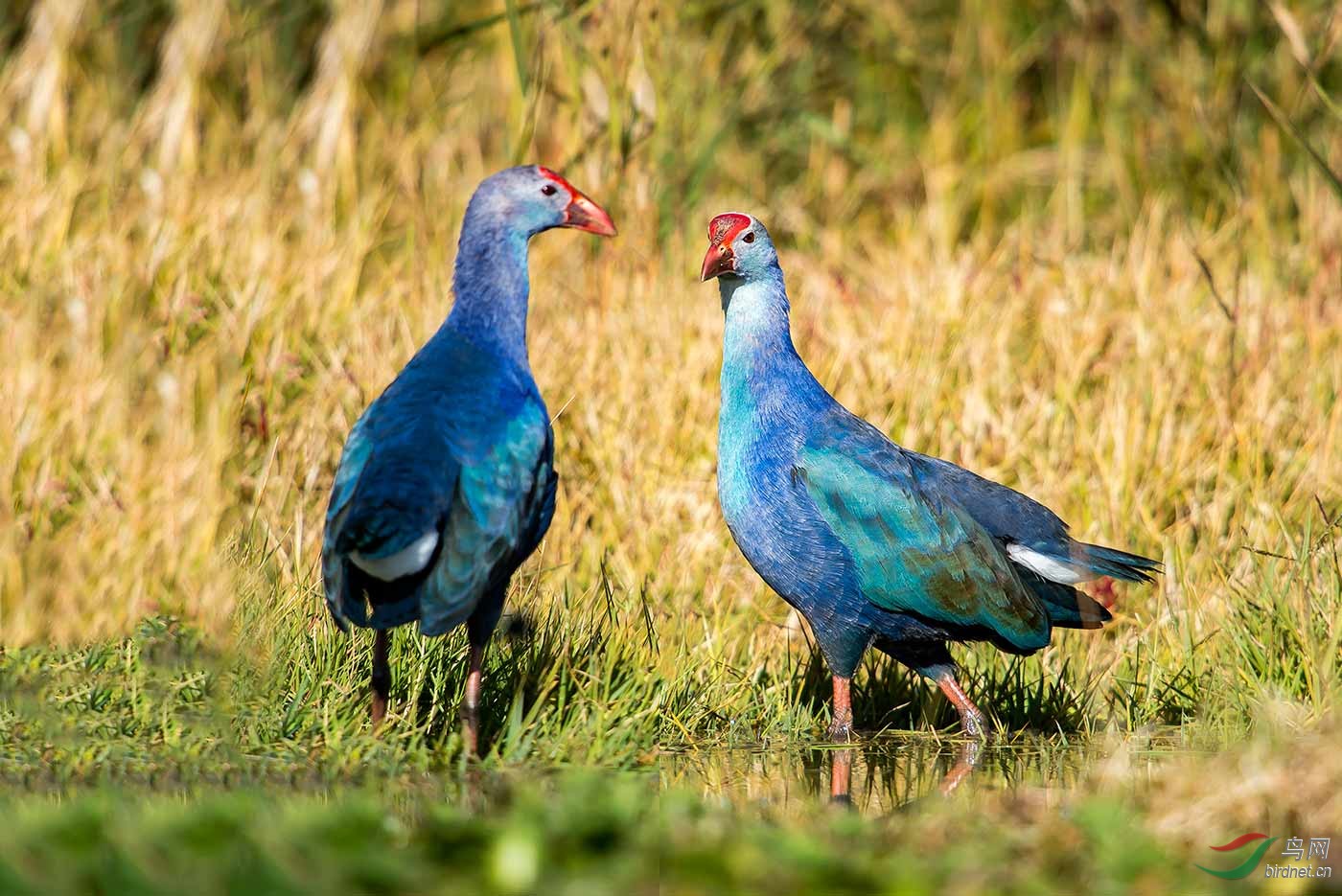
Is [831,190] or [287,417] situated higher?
[831,190]

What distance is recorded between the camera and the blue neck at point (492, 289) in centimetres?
398

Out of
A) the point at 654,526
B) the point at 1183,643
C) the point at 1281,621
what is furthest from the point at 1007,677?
the point at 654,526

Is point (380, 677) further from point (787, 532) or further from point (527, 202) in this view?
point (527, 202)

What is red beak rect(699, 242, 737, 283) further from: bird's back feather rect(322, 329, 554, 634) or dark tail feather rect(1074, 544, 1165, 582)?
dark tail feather rect(1074, 544, 1165, 582)

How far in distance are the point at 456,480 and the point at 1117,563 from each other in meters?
1.79

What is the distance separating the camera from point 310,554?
4461 millimetres

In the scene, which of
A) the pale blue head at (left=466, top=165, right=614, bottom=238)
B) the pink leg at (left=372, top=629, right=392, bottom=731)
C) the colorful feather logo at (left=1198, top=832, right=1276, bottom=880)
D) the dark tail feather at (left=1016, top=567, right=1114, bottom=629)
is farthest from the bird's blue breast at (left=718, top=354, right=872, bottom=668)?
the colorful feather logo at (left=1198, top=832, right=1276, bottom=880)

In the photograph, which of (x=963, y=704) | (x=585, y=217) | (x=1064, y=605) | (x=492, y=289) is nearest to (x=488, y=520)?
(x=492, y=289)

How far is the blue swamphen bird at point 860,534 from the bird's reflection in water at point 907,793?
0.10 m

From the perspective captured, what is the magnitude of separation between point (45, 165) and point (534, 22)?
2.21m

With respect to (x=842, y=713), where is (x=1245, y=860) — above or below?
below

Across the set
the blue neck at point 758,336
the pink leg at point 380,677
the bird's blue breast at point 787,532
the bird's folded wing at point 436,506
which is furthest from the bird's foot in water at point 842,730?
the pink leg at point 380,677

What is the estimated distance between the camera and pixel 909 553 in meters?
4.08

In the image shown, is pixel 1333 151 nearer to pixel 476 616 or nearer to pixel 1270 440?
pixel 1270 440
